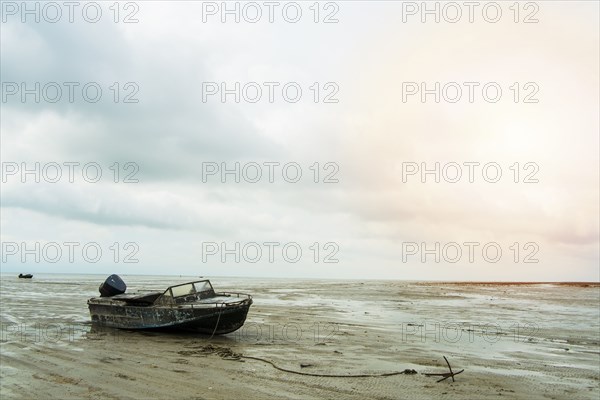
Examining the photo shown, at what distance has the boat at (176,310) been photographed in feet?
57.1

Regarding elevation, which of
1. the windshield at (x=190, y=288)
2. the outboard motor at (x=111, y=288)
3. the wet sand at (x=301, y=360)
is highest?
the windshield at (x=190, y=288)

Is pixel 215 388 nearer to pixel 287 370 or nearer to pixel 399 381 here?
pixel 287 370

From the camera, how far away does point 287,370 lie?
11773 mm

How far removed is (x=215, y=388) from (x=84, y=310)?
22956 millimetres

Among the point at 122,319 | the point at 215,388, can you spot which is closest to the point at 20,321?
the point at 122,319

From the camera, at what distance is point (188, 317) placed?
17.6 m

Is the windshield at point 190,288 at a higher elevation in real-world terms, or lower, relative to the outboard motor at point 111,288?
higher

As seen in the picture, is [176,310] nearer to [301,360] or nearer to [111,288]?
[111,288]

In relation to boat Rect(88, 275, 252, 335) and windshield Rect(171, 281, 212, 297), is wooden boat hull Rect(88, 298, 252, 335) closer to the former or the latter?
boat Rect(88, 275, 252, 335)

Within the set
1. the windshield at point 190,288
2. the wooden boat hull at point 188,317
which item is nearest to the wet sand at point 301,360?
the wooden boat hull at point 188,317

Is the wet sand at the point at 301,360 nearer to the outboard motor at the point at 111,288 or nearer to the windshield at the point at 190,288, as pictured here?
the outboard motor at the point at 111,288

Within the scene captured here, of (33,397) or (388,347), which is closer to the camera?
(33,397)

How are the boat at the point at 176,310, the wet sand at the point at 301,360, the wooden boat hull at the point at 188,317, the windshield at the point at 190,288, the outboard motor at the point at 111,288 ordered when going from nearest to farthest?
the wet sand at the point at 301,360 → the wooden boat hull at the point at 188,317 → the boat at the point at 176,310 → the windshield at the point at 190,288 → the outboard motor at the point at 111,288

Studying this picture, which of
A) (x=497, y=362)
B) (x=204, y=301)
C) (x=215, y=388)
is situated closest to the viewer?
(x=215, y=388)
